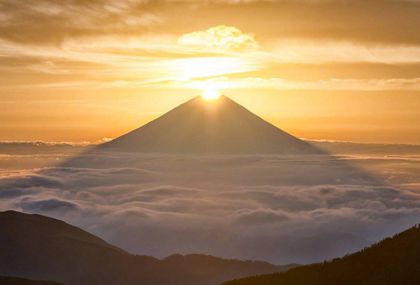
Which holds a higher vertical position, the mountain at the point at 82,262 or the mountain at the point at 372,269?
the mountain at the point at 372,269

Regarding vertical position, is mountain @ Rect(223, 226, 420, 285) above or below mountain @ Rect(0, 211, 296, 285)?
above

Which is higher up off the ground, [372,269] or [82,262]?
[372,269]

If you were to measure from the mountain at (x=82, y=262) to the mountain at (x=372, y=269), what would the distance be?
115 meters

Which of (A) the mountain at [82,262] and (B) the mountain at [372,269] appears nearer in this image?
(B) the mountain at [372,269]

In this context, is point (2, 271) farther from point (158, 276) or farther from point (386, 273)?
point (386, 273)

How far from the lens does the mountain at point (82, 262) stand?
15300 centimetres

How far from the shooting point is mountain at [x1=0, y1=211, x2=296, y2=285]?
15300 cm

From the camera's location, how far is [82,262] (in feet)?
520

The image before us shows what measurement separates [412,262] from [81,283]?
4909 inches

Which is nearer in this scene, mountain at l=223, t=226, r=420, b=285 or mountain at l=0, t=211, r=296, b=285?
mountain at l=223, t=226, r=420, b=285

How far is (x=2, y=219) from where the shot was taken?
17200 centimetres

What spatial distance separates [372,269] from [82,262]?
130 metres

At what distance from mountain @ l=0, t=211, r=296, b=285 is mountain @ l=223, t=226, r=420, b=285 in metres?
115

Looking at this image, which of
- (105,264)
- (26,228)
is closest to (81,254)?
(105,264)
